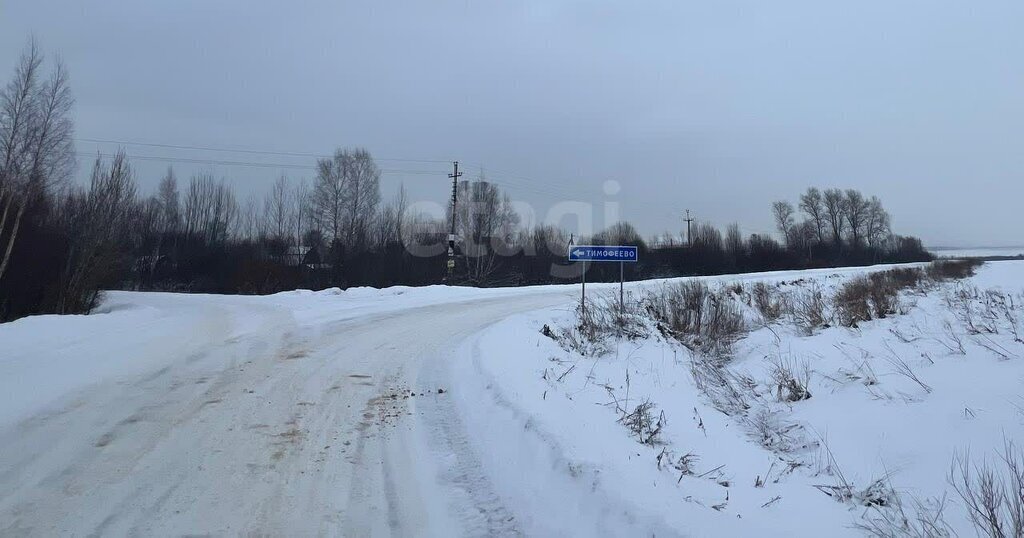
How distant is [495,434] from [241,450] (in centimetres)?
228

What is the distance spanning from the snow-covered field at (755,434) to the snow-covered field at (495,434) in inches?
1.0

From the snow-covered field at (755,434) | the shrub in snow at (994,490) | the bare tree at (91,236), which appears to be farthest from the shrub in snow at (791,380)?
the bare tree at (91,236)

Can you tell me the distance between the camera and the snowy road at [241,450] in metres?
3.46

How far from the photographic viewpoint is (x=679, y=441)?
483 cm

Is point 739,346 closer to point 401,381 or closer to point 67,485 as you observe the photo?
point 401,381

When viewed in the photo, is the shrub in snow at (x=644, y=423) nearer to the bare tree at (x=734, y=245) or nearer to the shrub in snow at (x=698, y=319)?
the shrub in snow at (x=698, y=319)

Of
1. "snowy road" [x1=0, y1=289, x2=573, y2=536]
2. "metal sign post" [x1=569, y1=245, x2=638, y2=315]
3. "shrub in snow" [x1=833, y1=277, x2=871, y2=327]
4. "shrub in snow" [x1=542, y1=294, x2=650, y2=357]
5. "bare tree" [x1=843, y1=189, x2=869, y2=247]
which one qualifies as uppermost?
"bare tree" [x1=843, y1=189, x2=869, y2=247]

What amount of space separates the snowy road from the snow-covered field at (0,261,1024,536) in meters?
0.02

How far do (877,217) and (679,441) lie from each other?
371 ft

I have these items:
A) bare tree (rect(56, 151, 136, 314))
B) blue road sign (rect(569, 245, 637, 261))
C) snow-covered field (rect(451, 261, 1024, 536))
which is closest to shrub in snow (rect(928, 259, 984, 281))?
blue road sign (rect(569, 245, 637, 261))

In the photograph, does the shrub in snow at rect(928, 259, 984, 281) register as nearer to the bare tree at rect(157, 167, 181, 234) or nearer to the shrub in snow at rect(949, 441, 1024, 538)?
the shrub in snow at rect(949, 441, 1024, 538)

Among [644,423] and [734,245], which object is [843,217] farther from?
[644,423]

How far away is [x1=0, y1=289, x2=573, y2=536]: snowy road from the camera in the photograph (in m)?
3.46

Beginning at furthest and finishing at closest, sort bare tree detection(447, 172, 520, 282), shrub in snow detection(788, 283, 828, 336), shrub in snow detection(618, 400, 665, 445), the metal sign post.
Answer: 1. bare tree detection(447, 172, 520, 282)
2. the metal sign post
3. shrub in snow detection(788, 283, 828, 336)
4. shrub in snow detection(618, 400, 665, 445)
